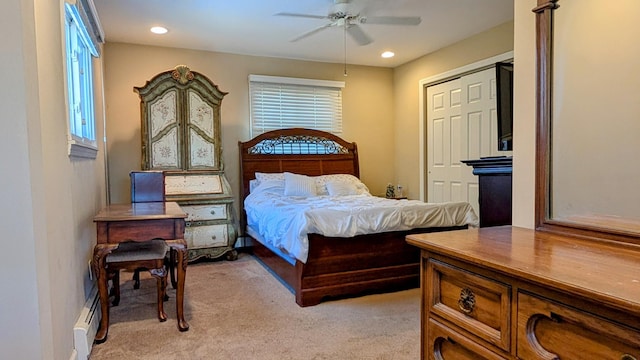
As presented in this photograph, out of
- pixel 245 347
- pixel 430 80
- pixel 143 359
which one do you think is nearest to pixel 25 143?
pixel 143 359

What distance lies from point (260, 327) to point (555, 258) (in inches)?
82.5

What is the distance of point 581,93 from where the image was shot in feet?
4.37

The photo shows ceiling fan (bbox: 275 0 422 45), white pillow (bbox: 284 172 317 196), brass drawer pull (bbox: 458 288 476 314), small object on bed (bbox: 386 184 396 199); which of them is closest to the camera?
brass drawer pull (bbox: 458 288 476 314)

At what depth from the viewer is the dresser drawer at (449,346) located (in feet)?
3.65

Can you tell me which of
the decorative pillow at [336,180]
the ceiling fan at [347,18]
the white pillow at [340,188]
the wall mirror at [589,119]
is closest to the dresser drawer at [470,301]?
the wall mirror at [589,119]

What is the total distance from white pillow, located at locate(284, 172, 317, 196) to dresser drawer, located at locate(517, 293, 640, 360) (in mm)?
3741

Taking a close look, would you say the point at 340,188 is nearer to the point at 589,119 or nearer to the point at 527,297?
the point at 589,119

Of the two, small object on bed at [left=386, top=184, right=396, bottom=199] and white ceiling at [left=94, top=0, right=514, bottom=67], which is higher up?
white ceiling at [left=94, top=0, right=514, bottom=67]

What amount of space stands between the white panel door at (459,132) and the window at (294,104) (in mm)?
1310

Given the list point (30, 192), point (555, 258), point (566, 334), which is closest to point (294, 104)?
point (30, 192)

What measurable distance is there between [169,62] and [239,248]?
2418mm

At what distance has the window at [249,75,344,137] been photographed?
17.2 feet

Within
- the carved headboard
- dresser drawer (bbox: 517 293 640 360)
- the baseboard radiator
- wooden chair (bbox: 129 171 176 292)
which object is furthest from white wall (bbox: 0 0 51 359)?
the carved headboard

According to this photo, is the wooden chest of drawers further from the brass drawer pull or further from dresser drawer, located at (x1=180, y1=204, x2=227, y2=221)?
the brass drawer pull
